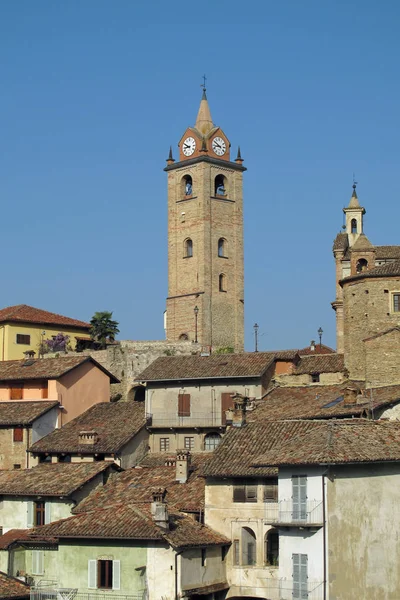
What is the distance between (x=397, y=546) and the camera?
133 feet

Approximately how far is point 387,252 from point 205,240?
27.5 meters

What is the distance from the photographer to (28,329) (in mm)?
87625

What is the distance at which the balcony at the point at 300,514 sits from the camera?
1543 inches

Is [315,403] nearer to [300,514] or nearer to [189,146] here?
[300,514]

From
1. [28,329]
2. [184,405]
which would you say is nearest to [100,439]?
[184,405]

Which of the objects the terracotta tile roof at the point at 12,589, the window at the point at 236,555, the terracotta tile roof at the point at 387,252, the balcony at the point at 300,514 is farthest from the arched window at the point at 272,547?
the terracotta tile roof at the point at 387,252

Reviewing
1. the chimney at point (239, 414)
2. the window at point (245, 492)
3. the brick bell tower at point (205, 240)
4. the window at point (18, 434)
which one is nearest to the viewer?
the window at point (245, 492)

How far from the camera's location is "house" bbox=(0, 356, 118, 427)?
2522 inches

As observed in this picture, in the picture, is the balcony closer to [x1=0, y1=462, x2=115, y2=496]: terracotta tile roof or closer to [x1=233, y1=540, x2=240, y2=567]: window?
[x1=233, y1=540, x2=240, y2=567]: window

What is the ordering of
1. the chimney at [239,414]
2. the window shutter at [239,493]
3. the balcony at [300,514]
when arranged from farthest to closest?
the chimney at [239,414], the window shutter at [239,493], the balcony at [300,514]

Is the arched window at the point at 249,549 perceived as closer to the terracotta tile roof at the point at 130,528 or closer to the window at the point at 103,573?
the terracotta tile roof at the point at 130,528

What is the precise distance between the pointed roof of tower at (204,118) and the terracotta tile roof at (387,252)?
3169cm

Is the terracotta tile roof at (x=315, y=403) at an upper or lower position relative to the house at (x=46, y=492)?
upper

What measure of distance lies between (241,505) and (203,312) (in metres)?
54.3
